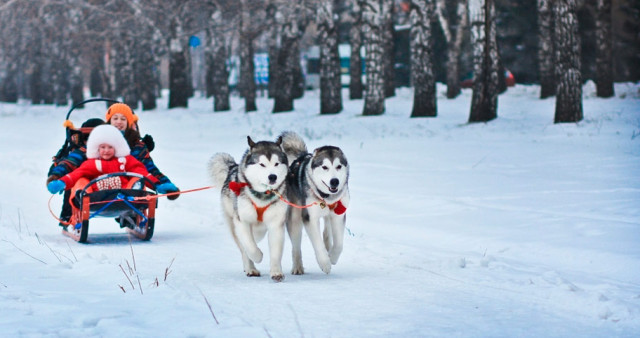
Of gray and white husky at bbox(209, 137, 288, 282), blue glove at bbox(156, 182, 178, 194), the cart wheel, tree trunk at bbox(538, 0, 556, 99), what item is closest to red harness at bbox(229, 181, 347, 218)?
gray and white husky at bbox(209, 137, 288, 282)

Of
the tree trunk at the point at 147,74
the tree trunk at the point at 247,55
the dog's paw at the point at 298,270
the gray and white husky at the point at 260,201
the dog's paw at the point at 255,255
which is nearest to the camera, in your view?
the gray and white husky at the point at 260,201

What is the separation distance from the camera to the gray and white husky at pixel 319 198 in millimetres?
6887

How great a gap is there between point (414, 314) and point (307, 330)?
829mm

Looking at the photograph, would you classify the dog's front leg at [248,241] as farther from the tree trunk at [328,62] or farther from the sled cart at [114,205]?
the tree trunk at [328,62]

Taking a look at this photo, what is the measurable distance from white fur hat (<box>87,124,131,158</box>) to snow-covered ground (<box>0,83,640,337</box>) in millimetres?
974

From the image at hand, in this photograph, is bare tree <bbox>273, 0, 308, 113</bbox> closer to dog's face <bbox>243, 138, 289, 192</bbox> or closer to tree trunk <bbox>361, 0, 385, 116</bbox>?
tree trunk <bbox>361, 0, 385, 116</bbox>

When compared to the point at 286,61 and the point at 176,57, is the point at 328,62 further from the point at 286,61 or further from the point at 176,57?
the point at 176,57

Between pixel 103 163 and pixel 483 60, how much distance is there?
1347 cm

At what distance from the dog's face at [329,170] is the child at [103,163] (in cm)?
275

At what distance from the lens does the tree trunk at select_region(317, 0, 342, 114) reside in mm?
27359

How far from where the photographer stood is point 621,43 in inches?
1620

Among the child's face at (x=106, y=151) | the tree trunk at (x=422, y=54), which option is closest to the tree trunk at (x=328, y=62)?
the tree trunk at (x=422, y=54)

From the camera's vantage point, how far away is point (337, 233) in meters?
7.29

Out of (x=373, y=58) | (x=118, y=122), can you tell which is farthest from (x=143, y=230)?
(x=373, y=58)
